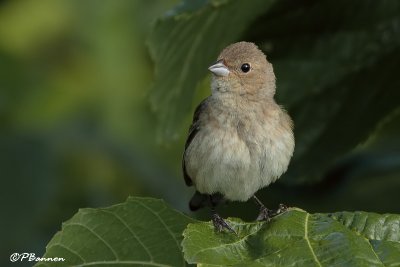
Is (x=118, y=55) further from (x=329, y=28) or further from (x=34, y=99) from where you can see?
(x=329, y=28)

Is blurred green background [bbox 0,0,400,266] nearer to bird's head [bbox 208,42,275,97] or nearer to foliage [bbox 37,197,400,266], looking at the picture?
bird's head [bbox 208,42,275,97]

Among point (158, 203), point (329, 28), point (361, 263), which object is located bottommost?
point (361, 263)

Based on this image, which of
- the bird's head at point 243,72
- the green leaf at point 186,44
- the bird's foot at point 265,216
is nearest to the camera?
the bird's foot at point 265,216

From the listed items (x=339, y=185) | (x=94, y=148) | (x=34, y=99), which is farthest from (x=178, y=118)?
(x=34, y=99)

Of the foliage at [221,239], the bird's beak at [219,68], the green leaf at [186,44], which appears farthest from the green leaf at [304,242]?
the green leaf at [186,44]

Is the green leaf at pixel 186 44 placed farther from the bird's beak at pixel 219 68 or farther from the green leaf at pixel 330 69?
the green leaf at pixel 330 69

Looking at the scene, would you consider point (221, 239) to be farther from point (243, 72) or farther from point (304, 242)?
point (243, 72)
